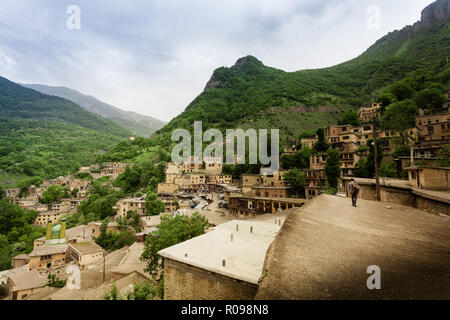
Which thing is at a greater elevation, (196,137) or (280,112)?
(280,112)

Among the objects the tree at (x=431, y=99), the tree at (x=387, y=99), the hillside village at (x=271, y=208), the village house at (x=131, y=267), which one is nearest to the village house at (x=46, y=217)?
the hillside village at (x=271, y=208)

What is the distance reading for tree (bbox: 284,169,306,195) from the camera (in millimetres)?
34156

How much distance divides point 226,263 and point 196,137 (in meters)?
93.8

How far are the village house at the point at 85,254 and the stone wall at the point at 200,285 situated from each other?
30798mm

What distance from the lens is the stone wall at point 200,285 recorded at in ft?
14.6

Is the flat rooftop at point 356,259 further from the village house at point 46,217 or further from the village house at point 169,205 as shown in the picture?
the village house at point 46,217

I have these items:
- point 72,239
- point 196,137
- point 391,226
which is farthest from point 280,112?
point 391,226

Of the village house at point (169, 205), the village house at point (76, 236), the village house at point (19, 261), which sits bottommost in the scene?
the village house at point (19, 261)

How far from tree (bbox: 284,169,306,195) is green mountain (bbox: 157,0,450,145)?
36594mm

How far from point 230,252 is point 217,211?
2984cm

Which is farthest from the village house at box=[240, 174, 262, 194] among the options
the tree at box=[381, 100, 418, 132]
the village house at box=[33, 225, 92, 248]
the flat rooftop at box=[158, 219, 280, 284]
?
the flat rooftop at box=[158, 219, 280, 284]

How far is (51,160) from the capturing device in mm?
104812
